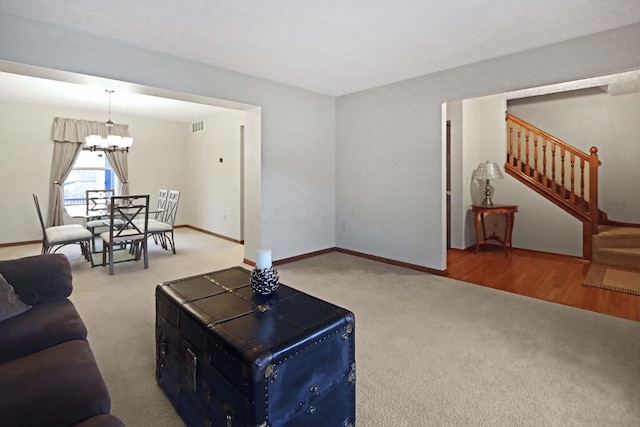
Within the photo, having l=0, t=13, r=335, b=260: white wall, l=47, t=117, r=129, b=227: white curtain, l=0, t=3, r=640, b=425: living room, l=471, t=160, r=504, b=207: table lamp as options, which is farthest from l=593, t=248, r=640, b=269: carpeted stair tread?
l=47, t=117, r=129, b=227: white curtain

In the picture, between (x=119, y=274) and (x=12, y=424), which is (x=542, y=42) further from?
(x=119, y=274)

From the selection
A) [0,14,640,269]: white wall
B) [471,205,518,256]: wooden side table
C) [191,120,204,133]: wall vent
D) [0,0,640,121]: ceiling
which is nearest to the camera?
[0,0,640,121]: ceiling

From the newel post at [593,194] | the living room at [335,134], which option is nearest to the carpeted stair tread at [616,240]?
the newel post at [593,194]

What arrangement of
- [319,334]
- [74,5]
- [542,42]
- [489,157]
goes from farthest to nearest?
[489,157]
[542,42]
[74,5]
[319,334]

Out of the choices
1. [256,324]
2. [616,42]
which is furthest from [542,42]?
[256,324]

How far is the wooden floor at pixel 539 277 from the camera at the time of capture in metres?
2.99

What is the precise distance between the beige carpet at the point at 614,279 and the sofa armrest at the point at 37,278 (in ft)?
15.5

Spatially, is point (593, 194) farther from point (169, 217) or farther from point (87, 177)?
point (87, 177)

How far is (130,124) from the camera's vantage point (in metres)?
6.70

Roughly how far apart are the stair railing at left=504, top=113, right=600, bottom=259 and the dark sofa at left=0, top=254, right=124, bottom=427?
563cm

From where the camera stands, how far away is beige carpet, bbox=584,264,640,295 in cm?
338

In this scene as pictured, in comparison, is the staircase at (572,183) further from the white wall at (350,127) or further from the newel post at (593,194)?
the white wall at (350,127)

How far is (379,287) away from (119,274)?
310cm

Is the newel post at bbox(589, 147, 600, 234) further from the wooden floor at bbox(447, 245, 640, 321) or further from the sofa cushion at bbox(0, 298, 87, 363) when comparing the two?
the sofa cushion at bbox(0, 298, 87, 363)
